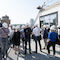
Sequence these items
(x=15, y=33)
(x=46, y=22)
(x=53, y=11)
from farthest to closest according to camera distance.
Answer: (x=46, y=22)
(x=53, y=11)
(x=15, y=33)

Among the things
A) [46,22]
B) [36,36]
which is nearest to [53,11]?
[46,22]

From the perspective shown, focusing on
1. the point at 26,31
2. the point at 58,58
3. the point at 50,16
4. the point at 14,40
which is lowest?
the point at 58,58

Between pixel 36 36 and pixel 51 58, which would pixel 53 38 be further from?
pixel 36 36

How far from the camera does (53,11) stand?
47.0 ft

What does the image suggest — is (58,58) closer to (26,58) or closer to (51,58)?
(51,58)

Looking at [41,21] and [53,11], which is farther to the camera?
[41,21]

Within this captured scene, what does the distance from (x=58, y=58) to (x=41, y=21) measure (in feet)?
36.8

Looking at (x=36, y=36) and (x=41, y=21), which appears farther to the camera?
(x=41, y=21)

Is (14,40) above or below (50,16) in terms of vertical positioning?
below

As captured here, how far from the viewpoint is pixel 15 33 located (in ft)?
24.8

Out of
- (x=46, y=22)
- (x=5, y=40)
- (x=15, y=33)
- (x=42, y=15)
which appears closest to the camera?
(x=5, y=40)

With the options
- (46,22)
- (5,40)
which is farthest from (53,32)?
(46,22)

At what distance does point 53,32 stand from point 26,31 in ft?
5.95

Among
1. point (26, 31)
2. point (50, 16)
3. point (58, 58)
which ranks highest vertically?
point (50, 16)
